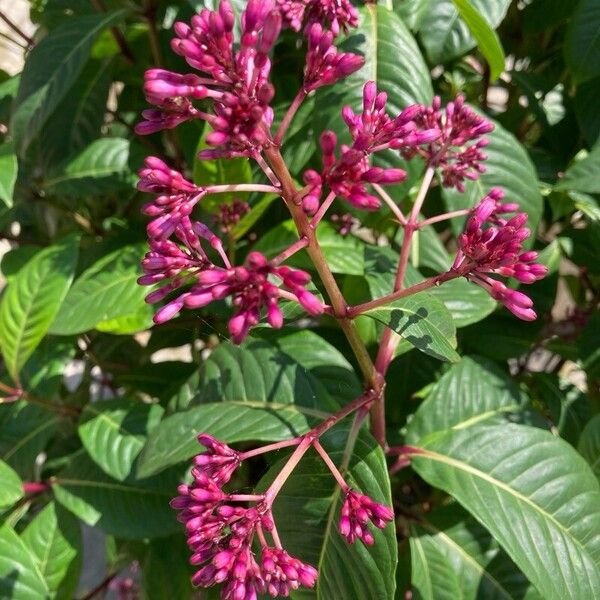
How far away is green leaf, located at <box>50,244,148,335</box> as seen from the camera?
4.24 ft

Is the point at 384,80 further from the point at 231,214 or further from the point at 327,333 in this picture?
the point at 327,333

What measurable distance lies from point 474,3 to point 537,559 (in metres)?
1.08

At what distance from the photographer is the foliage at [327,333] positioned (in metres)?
0.97

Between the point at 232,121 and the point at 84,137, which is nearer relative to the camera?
the point at 232,121

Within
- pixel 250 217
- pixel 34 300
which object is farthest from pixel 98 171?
pixel 250 217

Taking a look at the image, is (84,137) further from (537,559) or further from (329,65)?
(537,559)

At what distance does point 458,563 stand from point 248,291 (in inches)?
36.6

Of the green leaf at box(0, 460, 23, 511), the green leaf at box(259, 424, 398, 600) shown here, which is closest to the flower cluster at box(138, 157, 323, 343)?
the green leaf at box(259, 424, 398, 600)

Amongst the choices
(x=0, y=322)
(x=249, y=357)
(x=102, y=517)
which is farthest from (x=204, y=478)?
(x=0, y=322)

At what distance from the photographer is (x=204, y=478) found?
0.81m

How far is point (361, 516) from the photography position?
2.77 ft

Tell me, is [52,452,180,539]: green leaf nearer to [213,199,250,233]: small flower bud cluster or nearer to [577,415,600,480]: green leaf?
[213,199,250,233]: small flower bud cluster

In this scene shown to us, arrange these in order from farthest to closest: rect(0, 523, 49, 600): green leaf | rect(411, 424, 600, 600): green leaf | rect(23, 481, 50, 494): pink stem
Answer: rect(23, 481, 50, 494): pink stem → rect(0, 523, 49, 600): green leaf → rect(411, 424, 600, 600): green leaf

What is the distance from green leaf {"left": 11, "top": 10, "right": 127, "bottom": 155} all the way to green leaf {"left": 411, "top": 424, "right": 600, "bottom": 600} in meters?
1.06
